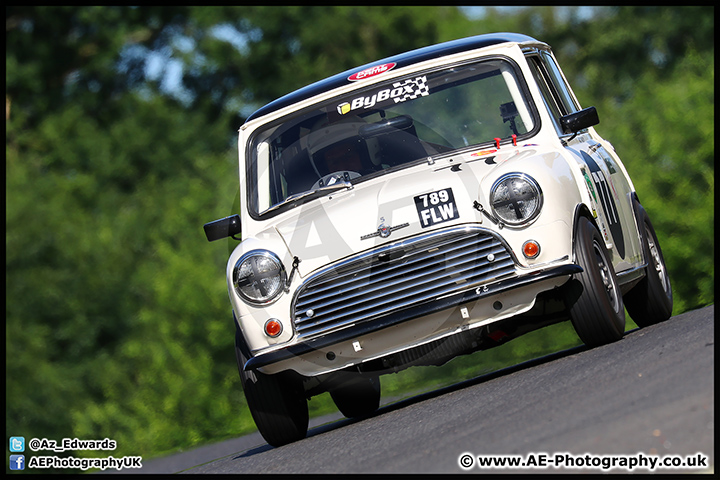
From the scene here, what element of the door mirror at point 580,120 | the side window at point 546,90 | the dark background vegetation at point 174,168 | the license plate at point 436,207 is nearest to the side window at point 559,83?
the side window at point 546,90

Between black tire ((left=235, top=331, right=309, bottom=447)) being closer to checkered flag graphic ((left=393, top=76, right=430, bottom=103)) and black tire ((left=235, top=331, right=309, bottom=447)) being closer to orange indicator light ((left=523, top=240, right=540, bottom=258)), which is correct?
orange indicator light ((left=523, top=240, right=540, bottom=258))

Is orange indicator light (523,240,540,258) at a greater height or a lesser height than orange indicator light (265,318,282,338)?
greater

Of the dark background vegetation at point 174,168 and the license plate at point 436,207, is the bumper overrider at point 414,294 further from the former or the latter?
the dark background vegetation at point 174,168

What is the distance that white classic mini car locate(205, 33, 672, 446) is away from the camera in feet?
21.4

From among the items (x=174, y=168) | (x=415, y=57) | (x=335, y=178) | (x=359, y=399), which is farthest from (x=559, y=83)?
(x=174, y=168)

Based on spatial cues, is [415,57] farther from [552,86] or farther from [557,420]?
[557,420]

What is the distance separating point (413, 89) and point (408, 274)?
5.51 ft

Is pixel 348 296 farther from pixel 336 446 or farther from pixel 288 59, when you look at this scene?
pixel 288 59

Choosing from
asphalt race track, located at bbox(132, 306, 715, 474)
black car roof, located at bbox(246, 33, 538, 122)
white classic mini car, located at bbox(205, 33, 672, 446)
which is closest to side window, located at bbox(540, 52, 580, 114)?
black car roof, located at bbox(246, 33, 538, 122)

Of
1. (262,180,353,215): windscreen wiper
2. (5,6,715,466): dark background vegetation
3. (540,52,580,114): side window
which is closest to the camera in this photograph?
(262,180,353,215): windscreen wiper

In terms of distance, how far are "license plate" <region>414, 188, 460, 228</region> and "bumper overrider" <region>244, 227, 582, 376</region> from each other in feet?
0.31

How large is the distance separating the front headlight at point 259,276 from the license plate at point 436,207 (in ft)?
2.90

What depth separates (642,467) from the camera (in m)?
4.07

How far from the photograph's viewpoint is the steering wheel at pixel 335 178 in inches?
298
